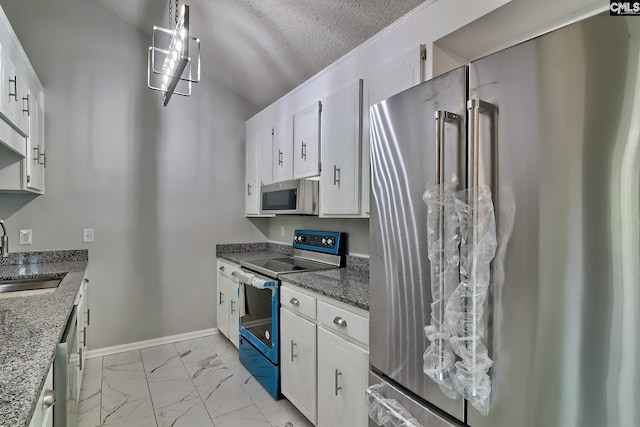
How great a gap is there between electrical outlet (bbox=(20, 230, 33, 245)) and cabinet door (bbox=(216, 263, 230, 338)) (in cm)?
156

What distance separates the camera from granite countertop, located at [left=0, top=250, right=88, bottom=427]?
0.73m

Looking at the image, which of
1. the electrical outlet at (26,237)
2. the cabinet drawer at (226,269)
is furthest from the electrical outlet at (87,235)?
the cabinet drawer at (226,269)

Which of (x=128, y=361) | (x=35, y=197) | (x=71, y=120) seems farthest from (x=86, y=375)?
(x=71, y=120)

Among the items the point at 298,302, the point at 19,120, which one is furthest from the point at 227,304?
the point at 19,120

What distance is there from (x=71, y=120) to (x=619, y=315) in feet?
12.1

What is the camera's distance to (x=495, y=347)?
94cm

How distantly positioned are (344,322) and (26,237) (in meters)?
2.74

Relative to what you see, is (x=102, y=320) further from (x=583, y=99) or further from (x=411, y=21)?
(x=583, y=99)

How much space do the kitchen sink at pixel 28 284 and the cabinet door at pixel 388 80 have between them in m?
2.13

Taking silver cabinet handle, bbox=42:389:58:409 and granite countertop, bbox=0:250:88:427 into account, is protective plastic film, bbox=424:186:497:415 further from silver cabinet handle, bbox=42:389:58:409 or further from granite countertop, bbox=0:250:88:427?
silver cabinet handle, bbox=42:389:58:409

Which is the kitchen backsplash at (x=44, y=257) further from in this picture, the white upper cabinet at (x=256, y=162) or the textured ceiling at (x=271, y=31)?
the textured ceiling at (x=271, y=31)

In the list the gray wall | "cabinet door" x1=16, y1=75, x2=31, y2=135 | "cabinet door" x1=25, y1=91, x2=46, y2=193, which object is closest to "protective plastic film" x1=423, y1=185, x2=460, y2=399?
"cabinet door" x1=16, y1=75, x2=31, y2=135

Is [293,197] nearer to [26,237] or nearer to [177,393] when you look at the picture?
[177,393]

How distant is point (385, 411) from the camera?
1314 mm
